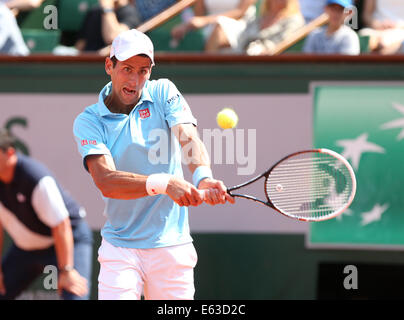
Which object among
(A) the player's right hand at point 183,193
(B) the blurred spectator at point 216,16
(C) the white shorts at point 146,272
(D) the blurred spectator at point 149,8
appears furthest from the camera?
(D) the blurred spectator at point 149,8

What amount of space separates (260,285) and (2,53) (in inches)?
94.0

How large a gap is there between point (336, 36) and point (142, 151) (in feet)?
7.78

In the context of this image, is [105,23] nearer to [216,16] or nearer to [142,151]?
[216,16]

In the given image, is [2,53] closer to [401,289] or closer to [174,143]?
[174,143]

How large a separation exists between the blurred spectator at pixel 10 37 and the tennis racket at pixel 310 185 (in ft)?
7.37

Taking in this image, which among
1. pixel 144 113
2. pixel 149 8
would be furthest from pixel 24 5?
pixel 144 113

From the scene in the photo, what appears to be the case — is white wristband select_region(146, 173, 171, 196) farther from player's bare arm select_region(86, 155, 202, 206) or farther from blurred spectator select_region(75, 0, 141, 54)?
blurred spectator select_region(75, 0, 141, 54)

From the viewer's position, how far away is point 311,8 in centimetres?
604

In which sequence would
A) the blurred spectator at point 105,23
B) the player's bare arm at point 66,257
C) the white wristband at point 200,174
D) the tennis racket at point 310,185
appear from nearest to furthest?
1. the white wristband at point 200,174
2. the tennis racket at point 310,185
3. the player's bare arm at point 66,257
4. the blurred spectator at point 105,23

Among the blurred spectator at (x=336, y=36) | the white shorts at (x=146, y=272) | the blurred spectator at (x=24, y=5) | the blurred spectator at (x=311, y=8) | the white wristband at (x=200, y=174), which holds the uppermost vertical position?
the blurred spectator at (x=24, y=5)

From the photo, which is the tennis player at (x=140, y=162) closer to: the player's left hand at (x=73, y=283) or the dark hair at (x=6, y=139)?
the player's left hand at (x=73, y=283)

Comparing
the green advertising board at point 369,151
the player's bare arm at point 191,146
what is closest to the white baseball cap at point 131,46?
the player's bare arm at point 191,146

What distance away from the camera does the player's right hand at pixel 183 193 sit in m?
3.22
